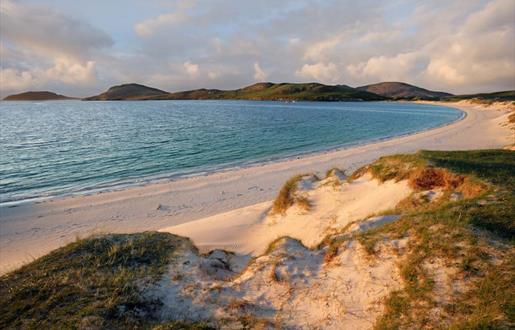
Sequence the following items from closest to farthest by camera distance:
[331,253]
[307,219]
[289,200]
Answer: [331,253]
[307,219]
[289,200]

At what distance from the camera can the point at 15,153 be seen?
36.7 metres

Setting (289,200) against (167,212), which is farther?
(167,212)

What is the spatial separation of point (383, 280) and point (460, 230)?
2.52m

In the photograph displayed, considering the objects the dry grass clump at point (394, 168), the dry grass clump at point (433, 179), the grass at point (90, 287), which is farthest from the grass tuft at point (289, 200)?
the grass at point (90, 287)

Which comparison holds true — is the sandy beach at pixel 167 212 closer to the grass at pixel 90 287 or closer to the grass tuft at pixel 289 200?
the grass tuft at pixel 289 200

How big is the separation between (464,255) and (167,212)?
16.3 metres

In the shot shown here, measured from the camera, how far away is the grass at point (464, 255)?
5.27 metres

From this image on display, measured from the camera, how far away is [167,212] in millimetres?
18609

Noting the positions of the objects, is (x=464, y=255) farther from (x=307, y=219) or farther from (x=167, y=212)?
(x=167, y=212)

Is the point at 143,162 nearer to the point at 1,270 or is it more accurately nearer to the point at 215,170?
the point at 215,170

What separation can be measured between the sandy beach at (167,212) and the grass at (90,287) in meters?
3.98

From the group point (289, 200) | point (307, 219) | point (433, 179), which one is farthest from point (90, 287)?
point (433, 179)

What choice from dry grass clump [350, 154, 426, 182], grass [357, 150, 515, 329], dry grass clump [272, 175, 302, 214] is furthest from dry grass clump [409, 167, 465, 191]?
dry grass clump [272, 175, 302, 214]

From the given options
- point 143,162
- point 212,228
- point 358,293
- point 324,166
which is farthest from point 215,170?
point 358,293
